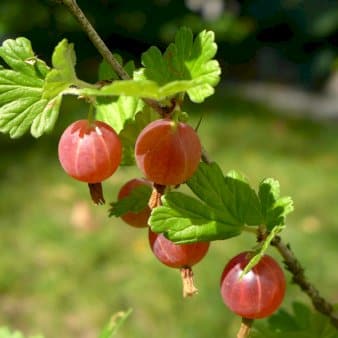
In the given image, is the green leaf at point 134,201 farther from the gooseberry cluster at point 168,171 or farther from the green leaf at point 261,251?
the green leaf at point 261,251

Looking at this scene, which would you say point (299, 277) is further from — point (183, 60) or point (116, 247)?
point (116, 247)

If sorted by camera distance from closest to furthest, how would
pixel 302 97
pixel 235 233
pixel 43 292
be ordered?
pixel 235 233 → pixel 43 292 → pixel 302 97

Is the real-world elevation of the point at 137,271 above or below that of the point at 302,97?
below

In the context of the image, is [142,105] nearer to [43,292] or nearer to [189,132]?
[189,132]

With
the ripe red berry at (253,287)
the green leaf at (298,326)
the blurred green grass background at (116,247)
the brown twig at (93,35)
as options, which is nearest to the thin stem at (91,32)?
the brown twig at (93,35)

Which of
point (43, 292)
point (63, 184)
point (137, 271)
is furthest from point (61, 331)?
point (63, 184)

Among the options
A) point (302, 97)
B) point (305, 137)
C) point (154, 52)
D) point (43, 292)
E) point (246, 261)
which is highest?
point (302, 97)
